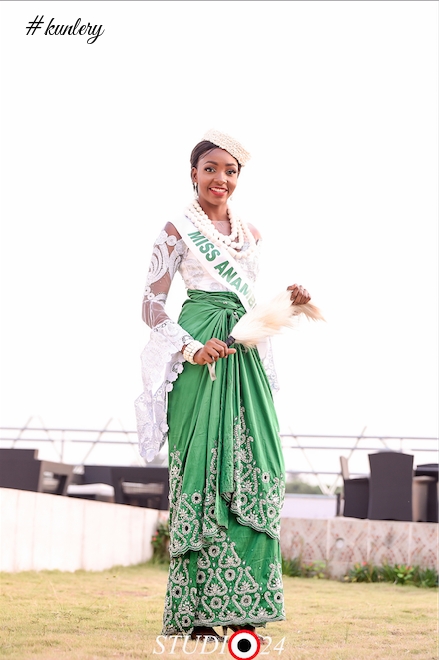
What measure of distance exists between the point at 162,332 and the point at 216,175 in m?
0.62

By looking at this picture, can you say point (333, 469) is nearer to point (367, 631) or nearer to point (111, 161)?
point (111, 161)

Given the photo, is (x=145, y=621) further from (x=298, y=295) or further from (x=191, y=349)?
(x=298, y=295)

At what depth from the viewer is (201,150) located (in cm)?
338

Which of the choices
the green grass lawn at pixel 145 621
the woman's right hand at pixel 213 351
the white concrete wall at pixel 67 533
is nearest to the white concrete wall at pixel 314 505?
the white concrete wall at pixel 67 533

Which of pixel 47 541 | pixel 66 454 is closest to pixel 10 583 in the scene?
pixel 47 541

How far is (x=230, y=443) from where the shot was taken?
9.89ft

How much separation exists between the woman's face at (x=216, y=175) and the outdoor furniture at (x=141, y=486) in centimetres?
526

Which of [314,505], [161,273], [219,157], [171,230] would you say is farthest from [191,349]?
[314,505]

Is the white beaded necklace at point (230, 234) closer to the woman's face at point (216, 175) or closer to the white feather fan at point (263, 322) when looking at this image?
the woman's face at point (216, 175)

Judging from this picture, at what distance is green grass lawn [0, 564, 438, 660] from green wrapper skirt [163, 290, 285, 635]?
146 millimetres

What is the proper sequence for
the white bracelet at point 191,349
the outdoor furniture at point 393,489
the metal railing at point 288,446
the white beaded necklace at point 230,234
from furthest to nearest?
the metal railing at point 288,446 < the outdoor furniture at point 393,489 < the white beaded necklace at point 230,234 < the white bracelet at point 191,349

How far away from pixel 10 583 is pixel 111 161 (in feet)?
16.7

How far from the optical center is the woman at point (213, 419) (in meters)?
2.94

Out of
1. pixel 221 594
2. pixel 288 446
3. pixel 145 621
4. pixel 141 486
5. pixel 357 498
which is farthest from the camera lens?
pixel 288 446
